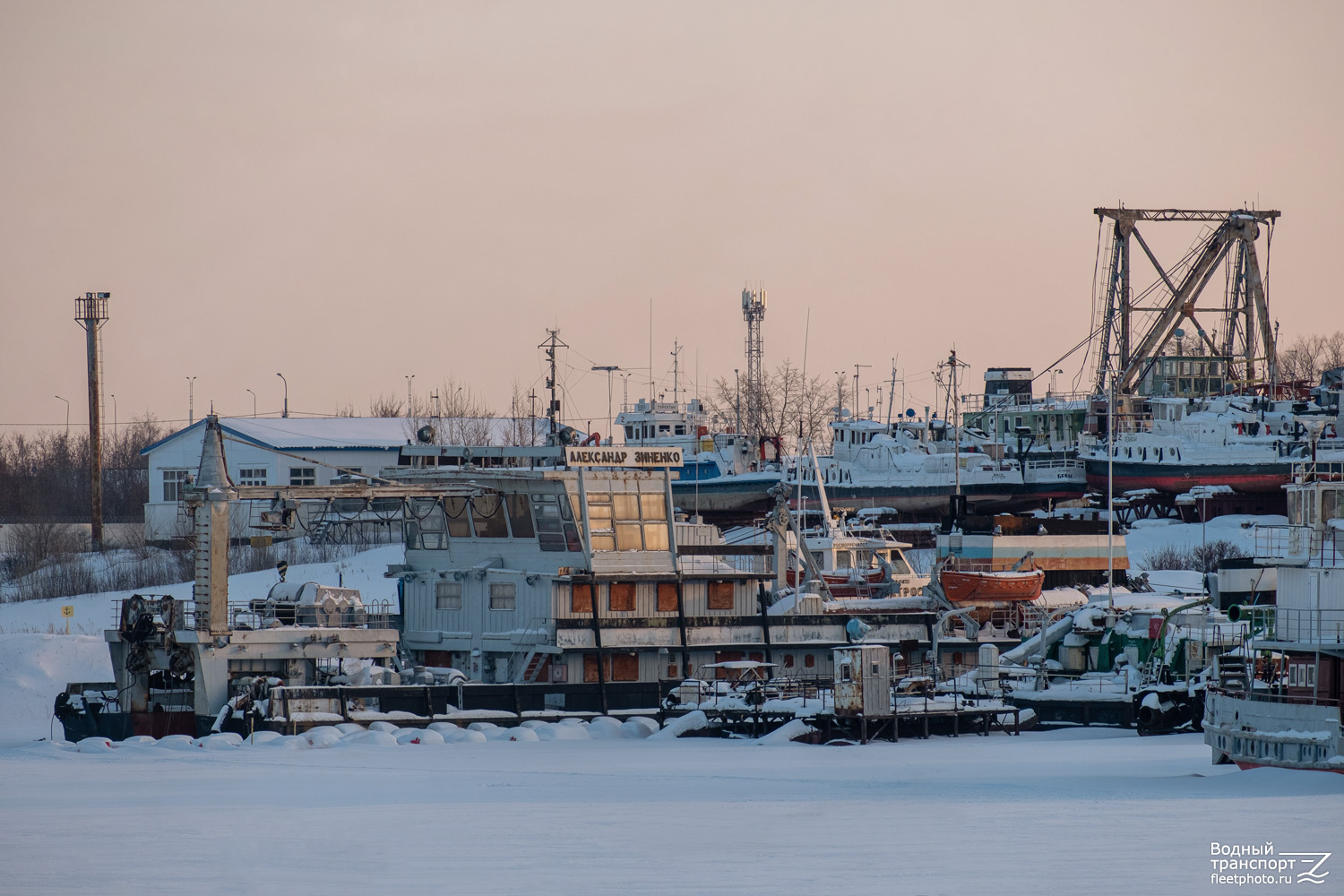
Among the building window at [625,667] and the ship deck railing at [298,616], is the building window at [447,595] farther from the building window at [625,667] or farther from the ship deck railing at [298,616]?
the building window at [625,667]

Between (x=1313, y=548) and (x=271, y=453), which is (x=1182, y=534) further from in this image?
(x=1313, y=548)

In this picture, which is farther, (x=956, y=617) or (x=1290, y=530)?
(x=956, y=617)

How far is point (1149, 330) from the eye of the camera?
8819 centimetres

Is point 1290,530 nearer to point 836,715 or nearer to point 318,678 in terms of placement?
point 836,715

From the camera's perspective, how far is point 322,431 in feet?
263

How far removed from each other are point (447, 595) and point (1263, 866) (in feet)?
73.2

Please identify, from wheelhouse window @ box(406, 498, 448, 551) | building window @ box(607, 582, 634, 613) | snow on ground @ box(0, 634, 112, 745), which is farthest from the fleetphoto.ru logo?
snow on ground @ box(0, 634, 112, 745)

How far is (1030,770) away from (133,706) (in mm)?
17506

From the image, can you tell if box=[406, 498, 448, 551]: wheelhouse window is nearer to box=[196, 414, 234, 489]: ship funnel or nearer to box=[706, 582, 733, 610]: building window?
box=[196, 414, 234, 489]: ship funnel

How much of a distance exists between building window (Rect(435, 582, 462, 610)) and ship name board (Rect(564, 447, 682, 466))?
3.72m

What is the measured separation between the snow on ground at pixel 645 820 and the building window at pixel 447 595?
6908mm

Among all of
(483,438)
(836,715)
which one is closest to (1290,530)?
(836,715)

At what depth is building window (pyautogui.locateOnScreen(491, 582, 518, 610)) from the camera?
116 feet

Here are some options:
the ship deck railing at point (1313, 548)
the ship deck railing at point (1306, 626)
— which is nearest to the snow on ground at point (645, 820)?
the ship deck railing at point (1306, 626)
